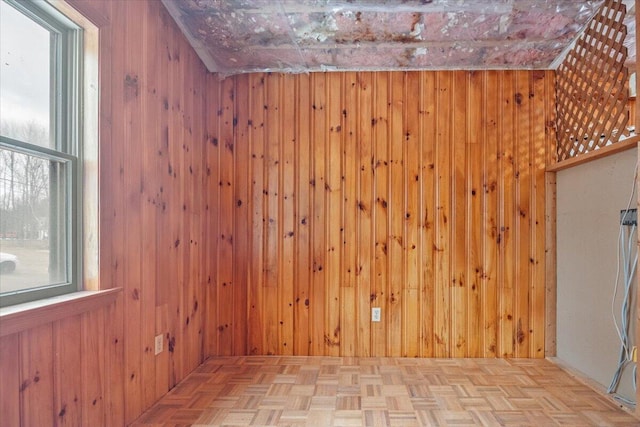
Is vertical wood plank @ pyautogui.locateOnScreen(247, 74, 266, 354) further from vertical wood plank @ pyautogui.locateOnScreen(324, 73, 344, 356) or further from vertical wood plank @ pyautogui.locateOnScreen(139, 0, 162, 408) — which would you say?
vertical wood plank @ pyautogui.locateOnScreen(139, 0, 162, 408)

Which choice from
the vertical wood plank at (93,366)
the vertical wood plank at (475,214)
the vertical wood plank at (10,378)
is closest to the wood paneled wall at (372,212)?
the vertical wood plank at (475,214)

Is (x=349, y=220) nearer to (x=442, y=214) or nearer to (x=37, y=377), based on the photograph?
(x=442, y=214)

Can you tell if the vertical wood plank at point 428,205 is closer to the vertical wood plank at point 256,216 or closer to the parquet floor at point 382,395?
the parquet floor at point 382,395

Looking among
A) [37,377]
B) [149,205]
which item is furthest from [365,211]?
Answer: [37,377]

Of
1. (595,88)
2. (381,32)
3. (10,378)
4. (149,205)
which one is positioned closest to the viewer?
(10,378)

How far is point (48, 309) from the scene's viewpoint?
132 cm

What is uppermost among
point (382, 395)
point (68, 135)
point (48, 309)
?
point (68, 135)

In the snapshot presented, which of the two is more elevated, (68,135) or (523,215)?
(68,135)

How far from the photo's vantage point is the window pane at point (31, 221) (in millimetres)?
1298

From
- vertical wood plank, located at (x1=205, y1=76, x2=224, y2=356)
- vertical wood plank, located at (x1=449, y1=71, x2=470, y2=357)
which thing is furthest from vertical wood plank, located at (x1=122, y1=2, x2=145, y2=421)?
vertical wood plank, located at (x1=449, y1=71, x2=470, y2=357)

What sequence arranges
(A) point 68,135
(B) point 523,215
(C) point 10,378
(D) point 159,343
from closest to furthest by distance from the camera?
(C) point 10,378, (A) point 68,135, (D) point 159,343, (B) point 523,215

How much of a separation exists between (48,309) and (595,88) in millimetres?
3086

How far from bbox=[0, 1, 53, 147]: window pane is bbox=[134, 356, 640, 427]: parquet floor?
4.75ft

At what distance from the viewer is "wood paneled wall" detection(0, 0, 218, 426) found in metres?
1.40
